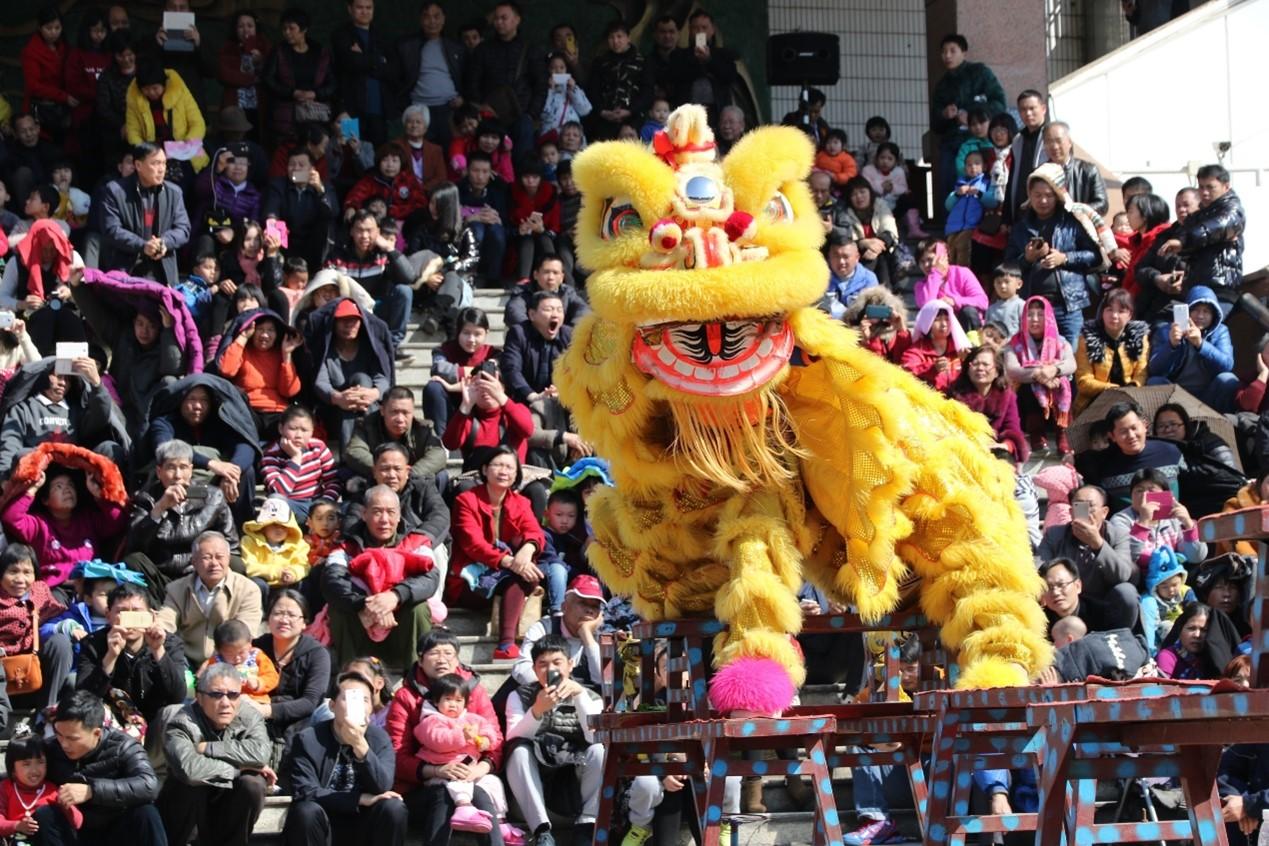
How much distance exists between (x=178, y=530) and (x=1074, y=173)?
20.2 ft

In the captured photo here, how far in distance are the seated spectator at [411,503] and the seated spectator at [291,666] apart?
620 millimetres

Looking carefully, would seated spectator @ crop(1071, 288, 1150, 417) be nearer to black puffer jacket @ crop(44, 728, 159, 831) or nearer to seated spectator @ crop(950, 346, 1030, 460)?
seated spectator @ crop(950, 346, 1030, 460)

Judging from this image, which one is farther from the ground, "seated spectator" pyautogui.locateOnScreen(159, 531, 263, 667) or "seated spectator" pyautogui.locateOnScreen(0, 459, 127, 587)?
"seated spectator" pyautogui.locateOnScreen(0, 459, 127, 587)

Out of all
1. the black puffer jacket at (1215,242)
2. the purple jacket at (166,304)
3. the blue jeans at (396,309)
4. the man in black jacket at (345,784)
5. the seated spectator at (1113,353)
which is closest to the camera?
the man in black jacket at (345,784)

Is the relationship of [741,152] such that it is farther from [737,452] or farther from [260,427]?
[260,427]

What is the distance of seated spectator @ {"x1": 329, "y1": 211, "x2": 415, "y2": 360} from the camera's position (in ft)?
38.1

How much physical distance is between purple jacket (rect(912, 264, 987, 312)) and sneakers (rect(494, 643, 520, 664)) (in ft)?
12.8

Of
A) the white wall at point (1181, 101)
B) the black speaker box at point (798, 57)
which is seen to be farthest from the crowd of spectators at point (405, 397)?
the white wall at point (1181, 101)

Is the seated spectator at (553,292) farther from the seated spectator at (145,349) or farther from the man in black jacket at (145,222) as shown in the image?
Result: the man in black jacket at (145,222)

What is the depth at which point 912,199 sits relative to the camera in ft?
47.4

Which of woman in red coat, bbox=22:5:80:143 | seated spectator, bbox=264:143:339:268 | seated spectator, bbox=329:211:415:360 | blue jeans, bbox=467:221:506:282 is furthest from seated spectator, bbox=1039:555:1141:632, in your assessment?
woman in red coat, bbox=22:5:80:143

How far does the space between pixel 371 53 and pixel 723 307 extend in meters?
8.20

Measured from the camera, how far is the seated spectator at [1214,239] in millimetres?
11945

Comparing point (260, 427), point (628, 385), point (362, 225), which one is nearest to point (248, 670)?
point (260, 427)
